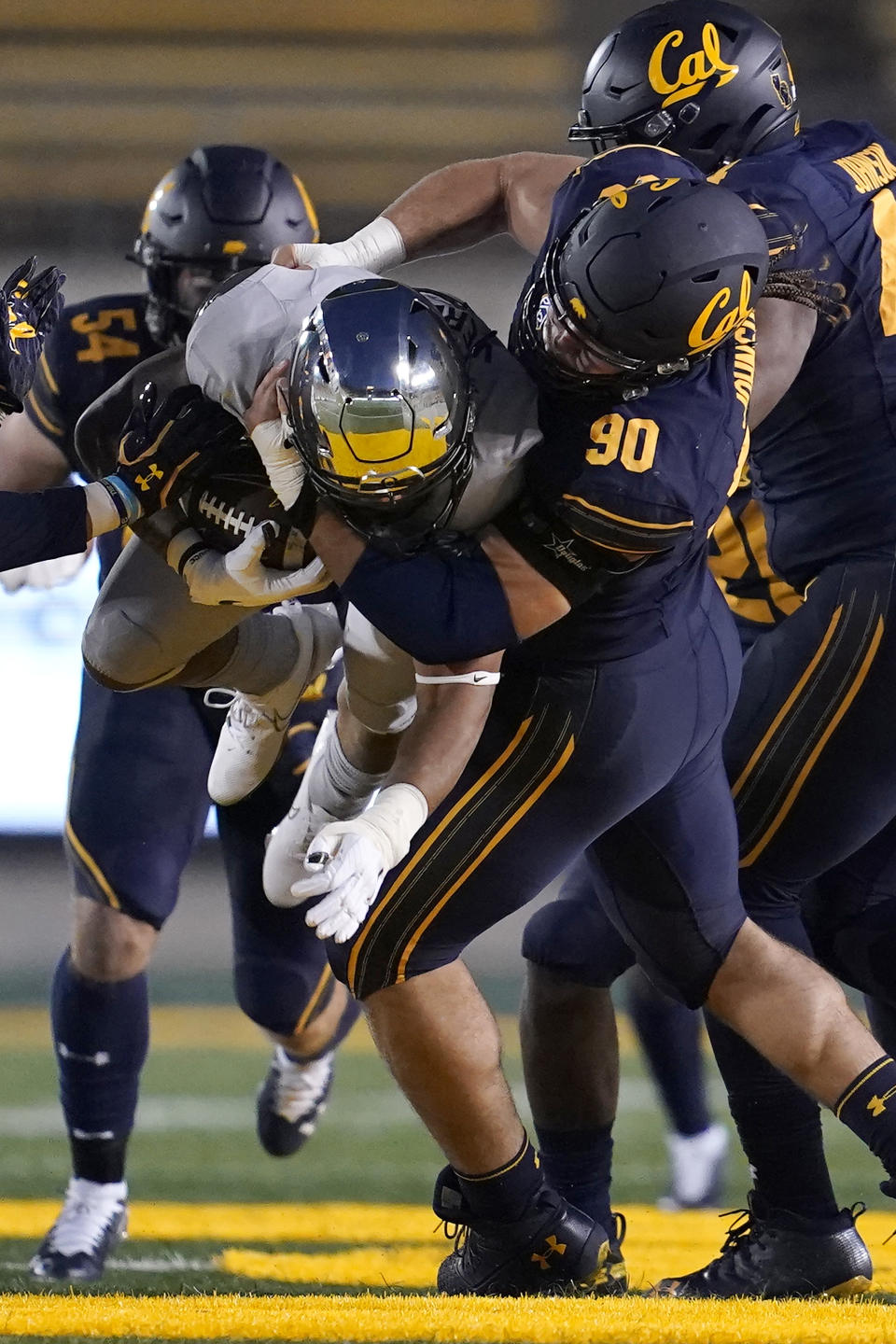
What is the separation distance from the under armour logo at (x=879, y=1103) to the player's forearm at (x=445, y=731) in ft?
2.08

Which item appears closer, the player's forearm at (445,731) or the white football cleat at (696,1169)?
the player's forearm at (445,731)

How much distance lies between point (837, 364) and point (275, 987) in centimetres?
144

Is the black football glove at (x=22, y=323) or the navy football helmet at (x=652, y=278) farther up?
the navy football helmet at (x=652, y=278)

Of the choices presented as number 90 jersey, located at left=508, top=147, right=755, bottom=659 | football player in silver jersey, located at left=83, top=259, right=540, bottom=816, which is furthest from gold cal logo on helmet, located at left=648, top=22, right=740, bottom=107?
football player in silver jersey, located at left=83, top=259, right=540, bottom=816

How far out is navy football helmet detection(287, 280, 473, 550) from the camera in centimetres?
178

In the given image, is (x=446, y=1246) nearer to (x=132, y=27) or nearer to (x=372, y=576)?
(x=372, y=576)

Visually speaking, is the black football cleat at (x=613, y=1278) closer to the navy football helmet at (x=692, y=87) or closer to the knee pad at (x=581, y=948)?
the knee pad at (x=581, y=948)

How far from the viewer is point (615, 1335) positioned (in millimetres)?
1701

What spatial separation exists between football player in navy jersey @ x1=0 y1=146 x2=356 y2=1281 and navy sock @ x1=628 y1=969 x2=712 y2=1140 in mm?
567

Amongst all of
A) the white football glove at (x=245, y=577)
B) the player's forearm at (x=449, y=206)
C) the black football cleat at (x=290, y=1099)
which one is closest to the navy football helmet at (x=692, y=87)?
the player's forearm at (x=449, y=206)

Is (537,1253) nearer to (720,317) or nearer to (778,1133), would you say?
(778,1133)

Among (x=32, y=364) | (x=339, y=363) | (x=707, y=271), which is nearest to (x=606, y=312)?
(x=707, y=271)

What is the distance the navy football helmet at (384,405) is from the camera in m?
1.78

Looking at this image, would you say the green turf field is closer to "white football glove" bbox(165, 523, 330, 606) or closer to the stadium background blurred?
"white football glove" bbox(165, 523, 330, 606)
